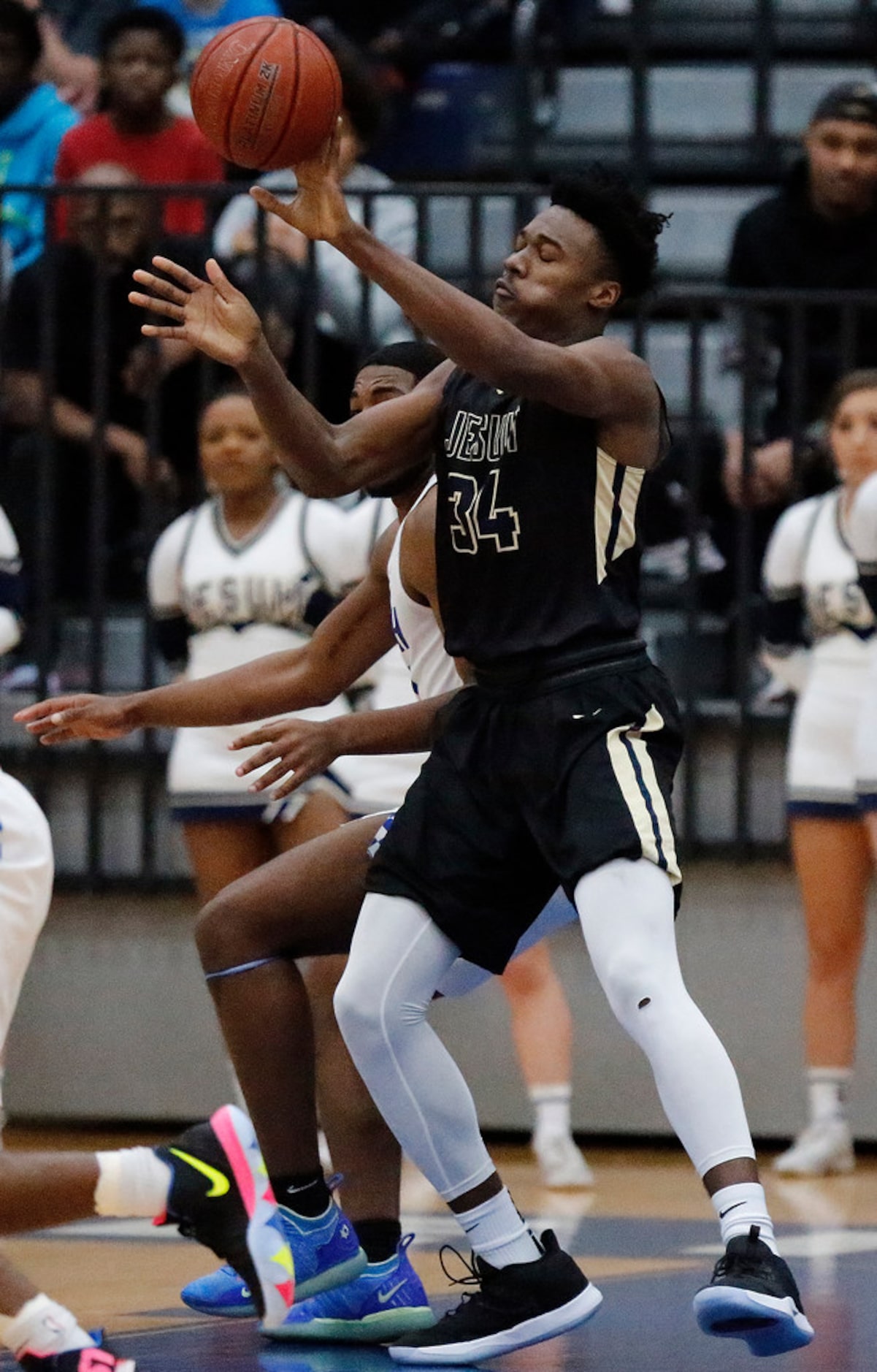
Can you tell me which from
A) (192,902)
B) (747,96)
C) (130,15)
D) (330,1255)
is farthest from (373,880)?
(747,96)

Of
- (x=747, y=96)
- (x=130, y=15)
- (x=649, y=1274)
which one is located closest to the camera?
(x=649, y=1274)

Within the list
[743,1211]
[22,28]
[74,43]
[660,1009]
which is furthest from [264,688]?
[74,43]

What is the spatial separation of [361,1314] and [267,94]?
2.30 m

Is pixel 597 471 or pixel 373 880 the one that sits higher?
pixel 597 471

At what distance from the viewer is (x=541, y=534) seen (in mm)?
4730

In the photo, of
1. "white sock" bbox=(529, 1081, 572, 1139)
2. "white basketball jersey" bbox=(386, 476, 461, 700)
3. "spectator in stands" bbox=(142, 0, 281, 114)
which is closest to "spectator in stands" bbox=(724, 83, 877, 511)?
"white sock" bbox=(529, 1081, 572, 1139)

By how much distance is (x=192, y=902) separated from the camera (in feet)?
28.0

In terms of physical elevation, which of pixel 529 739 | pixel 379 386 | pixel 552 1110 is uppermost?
pixel 379 386

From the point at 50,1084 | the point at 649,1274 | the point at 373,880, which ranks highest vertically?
the point at 373,880

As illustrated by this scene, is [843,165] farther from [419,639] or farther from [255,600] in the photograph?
[419,639]

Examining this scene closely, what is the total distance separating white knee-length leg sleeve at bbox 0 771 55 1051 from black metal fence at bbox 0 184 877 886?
3.79 m

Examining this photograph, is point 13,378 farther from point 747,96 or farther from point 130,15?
point 747,96

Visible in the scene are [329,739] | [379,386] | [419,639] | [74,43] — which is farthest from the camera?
[74,43]

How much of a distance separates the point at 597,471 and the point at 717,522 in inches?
157
